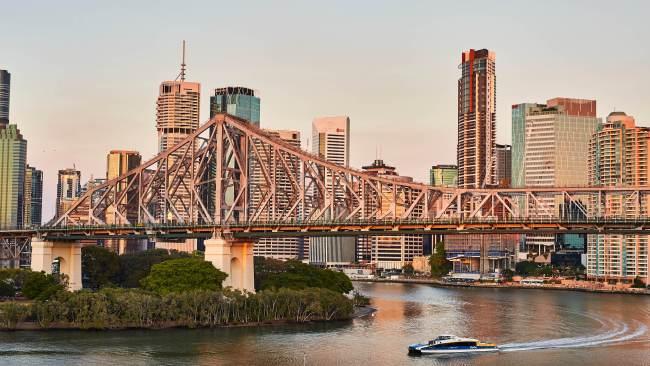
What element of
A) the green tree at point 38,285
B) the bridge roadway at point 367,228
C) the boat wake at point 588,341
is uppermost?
the bridge roadway at point 367,228

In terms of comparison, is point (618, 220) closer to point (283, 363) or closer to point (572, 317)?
point (572, 317)

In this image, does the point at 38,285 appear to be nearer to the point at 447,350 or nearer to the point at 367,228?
the point at 367,228

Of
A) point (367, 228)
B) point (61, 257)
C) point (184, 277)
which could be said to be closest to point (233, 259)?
point (184, 277)

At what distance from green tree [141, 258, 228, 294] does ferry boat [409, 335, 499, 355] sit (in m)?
23.7

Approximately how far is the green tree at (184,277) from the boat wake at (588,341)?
2806 cm

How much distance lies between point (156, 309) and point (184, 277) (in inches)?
310

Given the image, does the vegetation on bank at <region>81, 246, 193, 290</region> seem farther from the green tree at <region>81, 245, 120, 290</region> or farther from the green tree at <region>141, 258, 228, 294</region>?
the green tree at <region>141, 258, 228, 294</region>

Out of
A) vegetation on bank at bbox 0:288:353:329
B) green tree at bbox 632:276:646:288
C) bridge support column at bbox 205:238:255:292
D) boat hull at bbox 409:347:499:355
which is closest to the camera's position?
boat hull at bbox 409:347:499:355

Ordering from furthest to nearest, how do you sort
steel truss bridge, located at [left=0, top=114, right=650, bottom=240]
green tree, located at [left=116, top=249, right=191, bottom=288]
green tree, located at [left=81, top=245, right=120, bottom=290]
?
green tree, located at [left=81, top=245, right=120, bottom=290] < green tree, located at [left=116, top=249, right=191, bottom=288] < steel truss bridge, located at [left=0, top=114, right=650, bottom=240]

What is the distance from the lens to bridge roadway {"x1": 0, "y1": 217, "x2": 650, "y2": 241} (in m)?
80.3

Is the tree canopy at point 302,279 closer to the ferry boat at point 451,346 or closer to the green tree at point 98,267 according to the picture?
the green tree at point 98,267

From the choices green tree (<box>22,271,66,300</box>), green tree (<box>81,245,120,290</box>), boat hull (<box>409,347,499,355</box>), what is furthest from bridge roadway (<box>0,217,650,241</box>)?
boat hull (<box>409,347,499,355</box>)

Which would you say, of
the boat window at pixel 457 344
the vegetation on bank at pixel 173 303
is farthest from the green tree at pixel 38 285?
the boat window at pixel 457 344

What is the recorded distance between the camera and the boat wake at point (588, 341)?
69812mm
